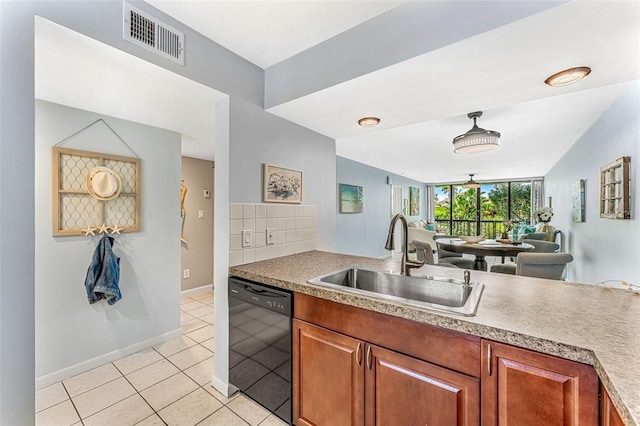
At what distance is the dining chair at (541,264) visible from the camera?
7.68 ft

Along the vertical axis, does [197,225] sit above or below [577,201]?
below

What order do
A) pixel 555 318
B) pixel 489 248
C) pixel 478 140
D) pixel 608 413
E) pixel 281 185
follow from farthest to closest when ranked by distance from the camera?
pixel 489 248, pixel 478 140, pixel 281 185, pixel 555 318, pixel 608 413

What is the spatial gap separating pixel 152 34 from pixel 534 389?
2.19m

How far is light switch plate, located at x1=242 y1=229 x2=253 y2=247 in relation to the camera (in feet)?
6.13

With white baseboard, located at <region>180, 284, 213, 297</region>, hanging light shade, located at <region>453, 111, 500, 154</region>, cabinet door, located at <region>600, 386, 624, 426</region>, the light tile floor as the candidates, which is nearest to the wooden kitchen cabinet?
cabinet door, located at <region>600, 386, 624, 426</region>

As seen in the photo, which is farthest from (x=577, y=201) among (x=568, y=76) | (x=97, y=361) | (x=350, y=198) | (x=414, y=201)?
(x=97, y=361)

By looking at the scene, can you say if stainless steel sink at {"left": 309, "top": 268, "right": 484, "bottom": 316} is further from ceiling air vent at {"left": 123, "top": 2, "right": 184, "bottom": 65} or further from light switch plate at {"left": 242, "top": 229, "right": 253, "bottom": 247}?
ceiling air vent at {"left": 123, "top": 2, "right": 184, "bottom": 65}

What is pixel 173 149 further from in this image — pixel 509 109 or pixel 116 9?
pixel 509 109

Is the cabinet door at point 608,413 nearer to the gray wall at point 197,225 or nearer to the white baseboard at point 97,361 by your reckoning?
the white baseboard at point 97,361

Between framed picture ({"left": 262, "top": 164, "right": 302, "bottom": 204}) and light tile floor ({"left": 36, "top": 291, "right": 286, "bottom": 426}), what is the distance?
1421 millimetres

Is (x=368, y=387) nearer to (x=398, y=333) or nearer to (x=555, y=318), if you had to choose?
(x=398, y=333)

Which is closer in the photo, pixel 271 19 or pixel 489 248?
pixel 271 19

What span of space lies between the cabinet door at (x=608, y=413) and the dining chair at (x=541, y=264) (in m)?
1.99

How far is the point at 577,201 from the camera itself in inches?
140
